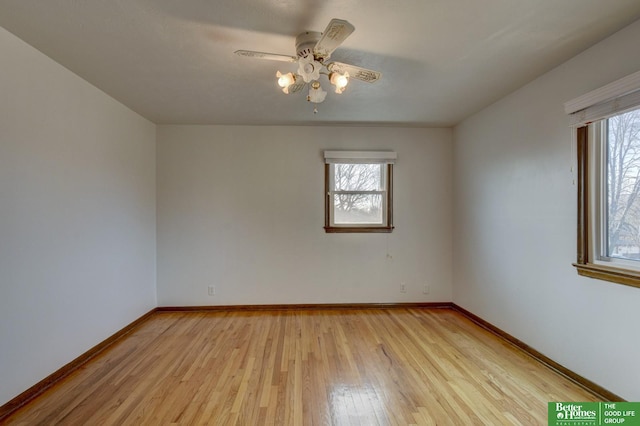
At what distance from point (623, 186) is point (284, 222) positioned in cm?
318

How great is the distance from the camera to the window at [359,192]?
12.6 ft

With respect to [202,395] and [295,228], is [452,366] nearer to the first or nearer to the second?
[202,395]

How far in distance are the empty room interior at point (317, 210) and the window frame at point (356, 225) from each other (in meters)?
0.03

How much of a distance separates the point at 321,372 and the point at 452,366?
1.11 meters

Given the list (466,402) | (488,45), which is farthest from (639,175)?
(466,402)

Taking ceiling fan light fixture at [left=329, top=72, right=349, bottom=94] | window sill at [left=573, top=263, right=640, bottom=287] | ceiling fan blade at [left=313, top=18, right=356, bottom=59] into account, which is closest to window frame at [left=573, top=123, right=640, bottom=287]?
window sill at [left=573, top=263, right=640, bottom=287]

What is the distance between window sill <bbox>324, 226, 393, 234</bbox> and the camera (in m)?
3.84

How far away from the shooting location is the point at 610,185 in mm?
2006

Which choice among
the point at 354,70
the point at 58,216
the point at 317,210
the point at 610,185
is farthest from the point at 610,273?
the point at 58,216

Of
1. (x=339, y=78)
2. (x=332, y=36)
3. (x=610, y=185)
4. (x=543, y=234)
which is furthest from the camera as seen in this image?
(x=543, y=234)

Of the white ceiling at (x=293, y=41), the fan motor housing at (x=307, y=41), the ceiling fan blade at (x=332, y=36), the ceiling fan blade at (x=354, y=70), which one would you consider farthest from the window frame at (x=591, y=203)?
the fan motor housing at (x=307, y=41)

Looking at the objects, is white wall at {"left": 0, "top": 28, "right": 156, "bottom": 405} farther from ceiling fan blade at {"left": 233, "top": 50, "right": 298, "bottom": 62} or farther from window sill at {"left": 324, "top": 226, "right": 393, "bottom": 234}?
window sill at {"left": 324, "top": 226, "right": 393, "bottom": 234}

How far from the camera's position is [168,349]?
273 cm

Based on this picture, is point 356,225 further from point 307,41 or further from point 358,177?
point 307,41
